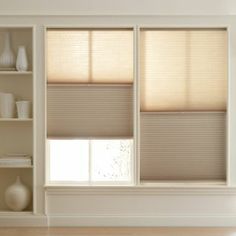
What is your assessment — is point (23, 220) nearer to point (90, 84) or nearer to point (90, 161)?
point (90, 161)

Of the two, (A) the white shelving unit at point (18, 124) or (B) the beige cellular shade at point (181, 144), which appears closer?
(B) the beige cellular shade at point (181, 144)

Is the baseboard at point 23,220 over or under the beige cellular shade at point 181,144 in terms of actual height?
under

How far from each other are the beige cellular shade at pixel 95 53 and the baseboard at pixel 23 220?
160cm

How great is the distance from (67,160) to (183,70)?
5.59 ft

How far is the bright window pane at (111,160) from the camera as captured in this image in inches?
249

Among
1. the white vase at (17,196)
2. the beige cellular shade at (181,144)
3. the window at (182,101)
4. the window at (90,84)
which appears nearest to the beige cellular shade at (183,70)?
the window at (182,101)

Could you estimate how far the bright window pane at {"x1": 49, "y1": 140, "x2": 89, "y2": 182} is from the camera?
20.8ft

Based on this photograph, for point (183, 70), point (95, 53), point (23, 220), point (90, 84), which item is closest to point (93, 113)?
point (90, 84)

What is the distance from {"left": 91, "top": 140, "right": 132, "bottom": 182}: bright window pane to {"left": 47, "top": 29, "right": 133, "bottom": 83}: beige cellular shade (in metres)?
0.75

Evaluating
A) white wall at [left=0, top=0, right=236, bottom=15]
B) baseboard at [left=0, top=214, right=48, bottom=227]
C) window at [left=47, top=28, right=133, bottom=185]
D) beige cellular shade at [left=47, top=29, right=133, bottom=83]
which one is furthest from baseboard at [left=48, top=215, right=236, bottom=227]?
white wall at [left=0, top=0, right=236, bottom=15]

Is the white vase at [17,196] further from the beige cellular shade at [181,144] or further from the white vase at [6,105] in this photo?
the beige cellular shade at [181,144]

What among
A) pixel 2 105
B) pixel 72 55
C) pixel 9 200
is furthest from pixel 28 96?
pixel 9 200

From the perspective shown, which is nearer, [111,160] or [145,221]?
[145,221]

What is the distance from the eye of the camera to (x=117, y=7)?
6148 mm
